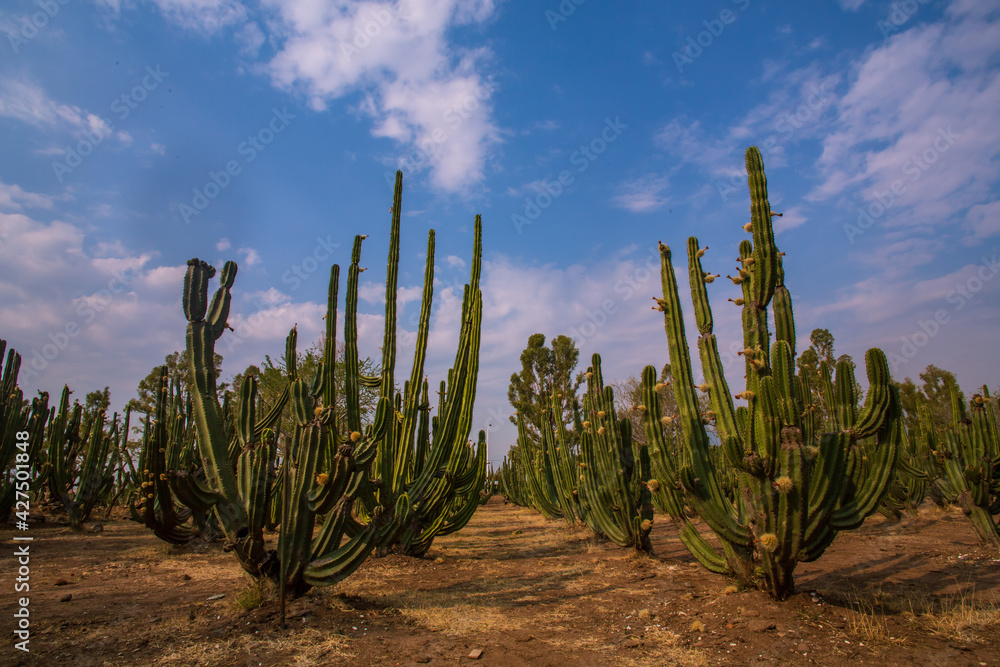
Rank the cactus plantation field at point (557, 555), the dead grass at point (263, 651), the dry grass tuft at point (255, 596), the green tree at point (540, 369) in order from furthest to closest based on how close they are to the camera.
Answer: the green tree at point (540, 369)
the dry grass tuft at point (255, 596)
the cactus plantation field at point (557, 555)
the dead grass at point (263, 651)

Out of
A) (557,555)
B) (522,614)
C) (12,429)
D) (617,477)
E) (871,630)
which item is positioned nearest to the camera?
(871,630)

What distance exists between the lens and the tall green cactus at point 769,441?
4.43m

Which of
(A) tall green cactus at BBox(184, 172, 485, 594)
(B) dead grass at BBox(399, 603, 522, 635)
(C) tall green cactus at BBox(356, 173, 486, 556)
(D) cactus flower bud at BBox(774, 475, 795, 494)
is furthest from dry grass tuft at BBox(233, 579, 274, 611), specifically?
(D) cactus flower bud at BBox(774, 475, 795, 494)

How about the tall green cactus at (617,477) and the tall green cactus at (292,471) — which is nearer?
the tall green cactus at (292,471)

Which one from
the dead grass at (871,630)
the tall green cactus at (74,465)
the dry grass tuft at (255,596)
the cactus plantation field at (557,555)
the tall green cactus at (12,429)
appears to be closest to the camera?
the dead grass at (871,630)

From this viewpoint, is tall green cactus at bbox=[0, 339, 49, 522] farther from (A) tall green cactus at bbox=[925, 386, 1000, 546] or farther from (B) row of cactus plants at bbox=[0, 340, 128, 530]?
(A) tall green cactus at bbox=[925, 386, 1000, 546]

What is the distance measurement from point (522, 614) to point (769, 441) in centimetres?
300

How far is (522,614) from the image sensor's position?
5406 mm

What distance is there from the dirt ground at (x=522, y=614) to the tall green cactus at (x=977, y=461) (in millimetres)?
515

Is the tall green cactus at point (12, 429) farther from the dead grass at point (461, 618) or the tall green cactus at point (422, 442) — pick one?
the dead grass at point (461, 618)

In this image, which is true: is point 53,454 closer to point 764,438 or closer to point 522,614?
point 522,614

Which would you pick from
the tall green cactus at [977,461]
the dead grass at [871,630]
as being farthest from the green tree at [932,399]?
the dead grass at [871,630]

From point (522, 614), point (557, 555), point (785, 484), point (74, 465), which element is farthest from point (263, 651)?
point (74, 465)

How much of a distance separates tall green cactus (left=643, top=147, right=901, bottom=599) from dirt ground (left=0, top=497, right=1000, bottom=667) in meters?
0.61
